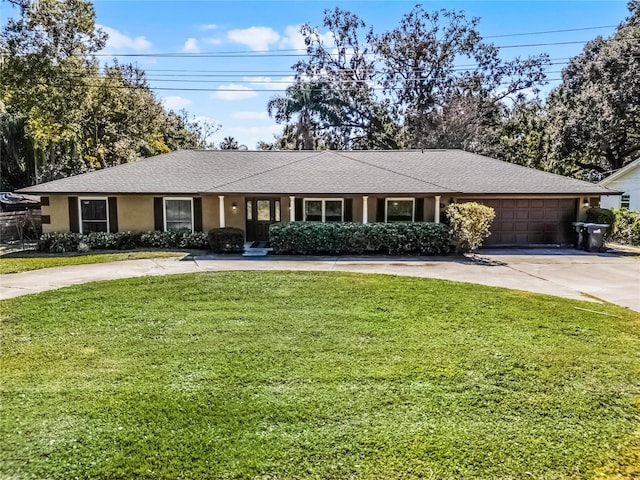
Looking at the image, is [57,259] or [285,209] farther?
[285,209]

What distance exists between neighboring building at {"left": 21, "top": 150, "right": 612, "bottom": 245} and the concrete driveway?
7.13 ft

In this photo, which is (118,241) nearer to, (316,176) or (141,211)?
(141,211)

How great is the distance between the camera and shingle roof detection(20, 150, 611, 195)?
15.9 m

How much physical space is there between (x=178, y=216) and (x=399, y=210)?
826 centimetres

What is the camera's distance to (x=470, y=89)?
105ft

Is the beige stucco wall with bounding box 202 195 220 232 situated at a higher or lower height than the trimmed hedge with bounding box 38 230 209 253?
higher

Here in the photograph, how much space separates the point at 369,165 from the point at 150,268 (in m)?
10.4

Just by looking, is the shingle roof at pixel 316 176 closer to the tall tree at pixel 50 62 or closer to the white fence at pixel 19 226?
the white fence at pixel 19 226

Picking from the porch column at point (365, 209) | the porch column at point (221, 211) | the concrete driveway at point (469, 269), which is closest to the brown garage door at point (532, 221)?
the concrete driveway at point (469, 269)

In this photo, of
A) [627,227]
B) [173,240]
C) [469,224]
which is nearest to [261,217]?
[173,240]

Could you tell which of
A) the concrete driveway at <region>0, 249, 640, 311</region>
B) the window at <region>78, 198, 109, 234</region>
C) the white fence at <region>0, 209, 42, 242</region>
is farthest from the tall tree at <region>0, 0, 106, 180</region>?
the concrete driveway at <region>0, 249, 640, 311</region>

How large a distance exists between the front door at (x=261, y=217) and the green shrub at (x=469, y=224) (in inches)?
266

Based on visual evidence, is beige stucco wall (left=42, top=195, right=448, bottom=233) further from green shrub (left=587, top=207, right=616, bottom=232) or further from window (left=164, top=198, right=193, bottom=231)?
green shrub (left=587, top=207, right=616, bottom=232)

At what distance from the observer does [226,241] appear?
1506 cm
